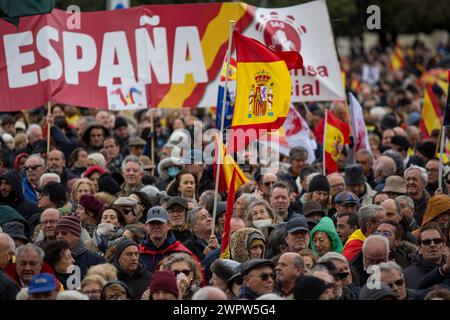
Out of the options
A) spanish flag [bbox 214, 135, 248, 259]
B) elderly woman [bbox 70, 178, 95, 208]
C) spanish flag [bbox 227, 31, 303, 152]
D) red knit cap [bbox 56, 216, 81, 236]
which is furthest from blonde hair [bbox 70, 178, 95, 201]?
red knit cap [bbox 56, 216, 81, 236]

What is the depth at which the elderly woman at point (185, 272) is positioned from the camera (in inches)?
395

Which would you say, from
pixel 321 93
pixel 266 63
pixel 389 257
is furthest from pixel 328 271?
pixel 321 93

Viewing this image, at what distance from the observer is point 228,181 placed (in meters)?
13.2

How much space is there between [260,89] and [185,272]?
9.71 feet

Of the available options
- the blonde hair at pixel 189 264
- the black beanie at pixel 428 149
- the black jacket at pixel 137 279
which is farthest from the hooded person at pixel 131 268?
the black beanie at pixel 428 149

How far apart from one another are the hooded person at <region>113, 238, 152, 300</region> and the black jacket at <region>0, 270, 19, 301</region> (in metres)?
0.99

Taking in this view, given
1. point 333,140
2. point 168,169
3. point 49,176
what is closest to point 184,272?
point 49,176

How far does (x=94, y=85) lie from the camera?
53.8ft

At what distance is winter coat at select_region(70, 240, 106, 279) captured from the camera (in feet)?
36.1

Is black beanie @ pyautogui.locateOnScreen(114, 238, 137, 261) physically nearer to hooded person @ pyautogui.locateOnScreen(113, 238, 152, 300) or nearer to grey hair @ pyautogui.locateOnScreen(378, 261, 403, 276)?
hooded person @ pyautogui.locateOnScreen(113, 238, 152, 300)

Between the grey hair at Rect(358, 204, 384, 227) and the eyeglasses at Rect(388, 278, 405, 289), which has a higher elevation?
the eyeglasses at Rect(388, 278, 405, 289)
